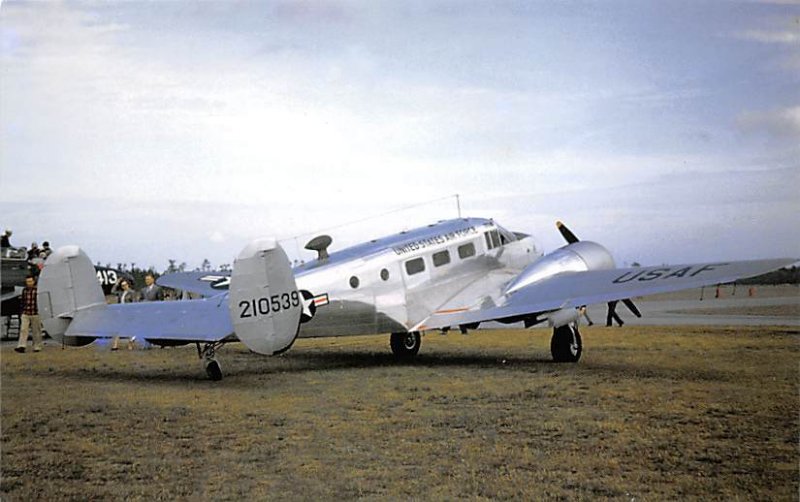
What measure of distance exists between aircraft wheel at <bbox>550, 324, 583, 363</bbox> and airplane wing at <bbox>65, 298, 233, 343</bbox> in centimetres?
604

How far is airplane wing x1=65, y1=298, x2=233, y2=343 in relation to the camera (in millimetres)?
11156

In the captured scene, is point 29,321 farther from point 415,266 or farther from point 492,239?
point 492,239

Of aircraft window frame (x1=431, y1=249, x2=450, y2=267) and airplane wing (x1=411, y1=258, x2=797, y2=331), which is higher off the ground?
aircraft window frame (x1=431, y1=249, x2=450, y2=267)

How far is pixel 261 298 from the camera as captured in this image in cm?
981

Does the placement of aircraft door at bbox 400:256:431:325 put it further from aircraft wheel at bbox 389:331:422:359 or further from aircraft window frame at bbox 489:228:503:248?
aircraft window frame at bbox 489:228:503:248

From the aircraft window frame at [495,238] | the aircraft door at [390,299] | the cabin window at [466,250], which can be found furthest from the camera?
the aircraft window frame at [495,238]

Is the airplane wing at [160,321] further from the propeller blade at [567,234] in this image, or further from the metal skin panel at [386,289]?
the propeller blade at [567,234]

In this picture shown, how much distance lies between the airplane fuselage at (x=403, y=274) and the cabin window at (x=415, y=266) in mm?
18

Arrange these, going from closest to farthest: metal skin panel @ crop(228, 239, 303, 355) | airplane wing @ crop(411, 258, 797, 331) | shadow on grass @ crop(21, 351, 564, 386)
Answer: metal skin panel @ crop(228, 239, 303, 355) < airplane wing @ crop(411, 258, 797, 331) < shadow on grass @ crop(21, 351, 564, 386)

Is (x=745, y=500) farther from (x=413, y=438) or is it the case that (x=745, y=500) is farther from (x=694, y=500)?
(x=413, y=438)

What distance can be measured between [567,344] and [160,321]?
7093 mm

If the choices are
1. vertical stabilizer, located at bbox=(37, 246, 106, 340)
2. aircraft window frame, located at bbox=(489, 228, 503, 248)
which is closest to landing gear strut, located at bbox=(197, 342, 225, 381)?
vertical stabilizer, located at bbox=(37, 246, 106, 340)

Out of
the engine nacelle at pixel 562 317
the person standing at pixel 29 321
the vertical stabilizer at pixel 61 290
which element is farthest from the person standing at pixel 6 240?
the engine nacelle at pixel 562 317

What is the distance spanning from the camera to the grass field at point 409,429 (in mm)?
5836
